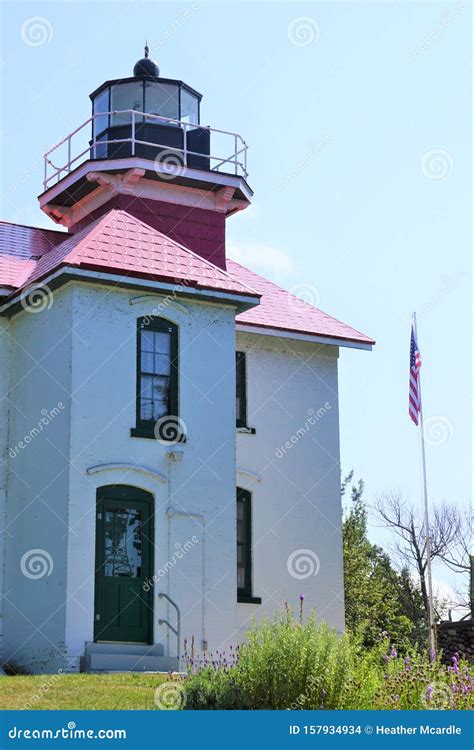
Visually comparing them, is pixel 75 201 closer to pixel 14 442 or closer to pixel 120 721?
pixel 14 442

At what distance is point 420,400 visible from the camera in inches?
878

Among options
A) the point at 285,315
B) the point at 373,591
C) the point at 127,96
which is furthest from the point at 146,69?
the point at 373,591

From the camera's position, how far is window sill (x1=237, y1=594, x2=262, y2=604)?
69.5 feet

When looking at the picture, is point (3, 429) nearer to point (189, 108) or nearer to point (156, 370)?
point (156, 370)

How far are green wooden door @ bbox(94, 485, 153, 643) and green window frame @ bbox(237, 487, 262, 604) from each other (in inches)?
127

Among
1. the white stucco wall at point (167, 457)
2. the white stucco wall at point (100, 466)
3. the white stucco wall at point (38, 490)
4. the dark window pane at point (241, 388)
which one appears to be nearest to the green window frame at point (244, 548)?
the white stucco wall at point (100, 466)

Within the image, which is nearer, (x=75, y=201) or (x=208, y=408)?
(x=208, y=408)

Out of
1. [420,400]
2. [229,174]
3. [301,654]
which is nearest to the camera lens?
[301,654]

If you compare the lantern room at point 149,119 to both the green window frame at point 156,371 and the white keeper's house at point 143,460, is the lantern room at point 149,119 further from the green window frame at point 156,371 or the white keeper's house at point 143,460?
the green window frame at point 156,371

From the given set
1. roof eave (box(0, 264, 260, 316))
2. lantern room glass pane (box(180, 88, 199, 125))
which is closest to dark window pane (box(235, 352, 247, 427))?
roof eave (box(0, 264, 260, 316))

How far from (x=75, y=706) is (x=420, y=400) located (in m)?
10.9

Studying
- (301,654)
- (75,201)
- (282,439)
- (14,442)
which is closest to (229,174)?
(75,201)

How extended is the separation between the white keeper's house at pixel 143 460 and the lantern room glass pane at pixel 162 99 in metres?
2.26

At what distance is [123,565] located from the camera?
18.3 m
